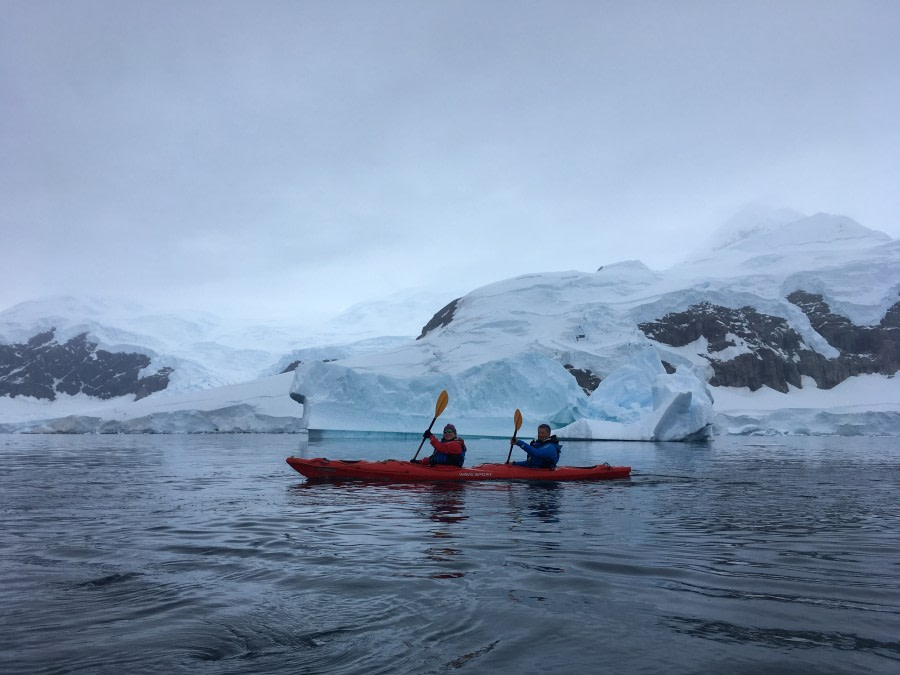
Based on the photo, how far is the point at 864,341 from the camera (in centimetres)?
6712

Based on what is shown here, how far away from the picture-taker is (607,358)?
5081cm

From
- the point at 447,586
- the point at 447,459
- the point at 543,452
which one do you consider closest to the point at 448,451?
the point at 447,459

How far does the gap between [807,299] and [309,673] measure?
Result: 75.0 metres

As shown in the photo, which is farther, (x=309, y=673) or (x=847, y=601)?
(x=847, y=601)

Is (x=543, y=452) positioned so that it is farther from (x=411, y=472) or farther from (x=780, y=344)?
(x=780, y=344)

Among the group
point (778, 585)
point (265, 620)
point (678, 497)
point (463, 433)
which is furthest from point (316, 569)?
point (463, 433)

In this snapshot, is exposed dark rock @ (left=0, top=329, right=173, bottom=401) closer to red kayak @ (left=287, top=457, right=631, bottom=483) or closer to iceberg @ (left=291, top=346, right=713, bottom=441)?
iceberg @ (left=291, top=346, right=713, bottom=441)

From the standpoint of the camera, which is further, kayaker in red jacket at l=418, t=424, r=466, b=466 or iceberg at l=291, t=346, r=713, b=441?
iceberg at l=291, t=346, r=713, b=441

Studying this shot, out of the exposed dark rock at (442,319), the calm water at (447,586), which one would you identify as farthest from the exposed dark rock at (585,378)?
the calm water at (447,586)

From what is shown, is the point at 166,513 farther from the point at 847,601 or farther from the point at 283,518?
→ the point at 847,601

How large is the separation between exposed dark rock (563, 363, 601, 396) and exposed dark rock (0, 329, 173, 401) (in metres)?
74.2

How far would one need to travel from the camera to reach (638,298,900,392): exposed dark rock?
65.7m

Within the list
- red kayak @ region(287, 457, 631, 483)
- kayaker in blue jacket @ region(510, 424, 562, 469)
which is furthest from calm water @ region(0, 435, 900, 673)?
kayaker in blue jacket @ region(510, 424, 562, 469)

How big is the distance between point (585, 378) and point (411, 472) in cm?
4184
